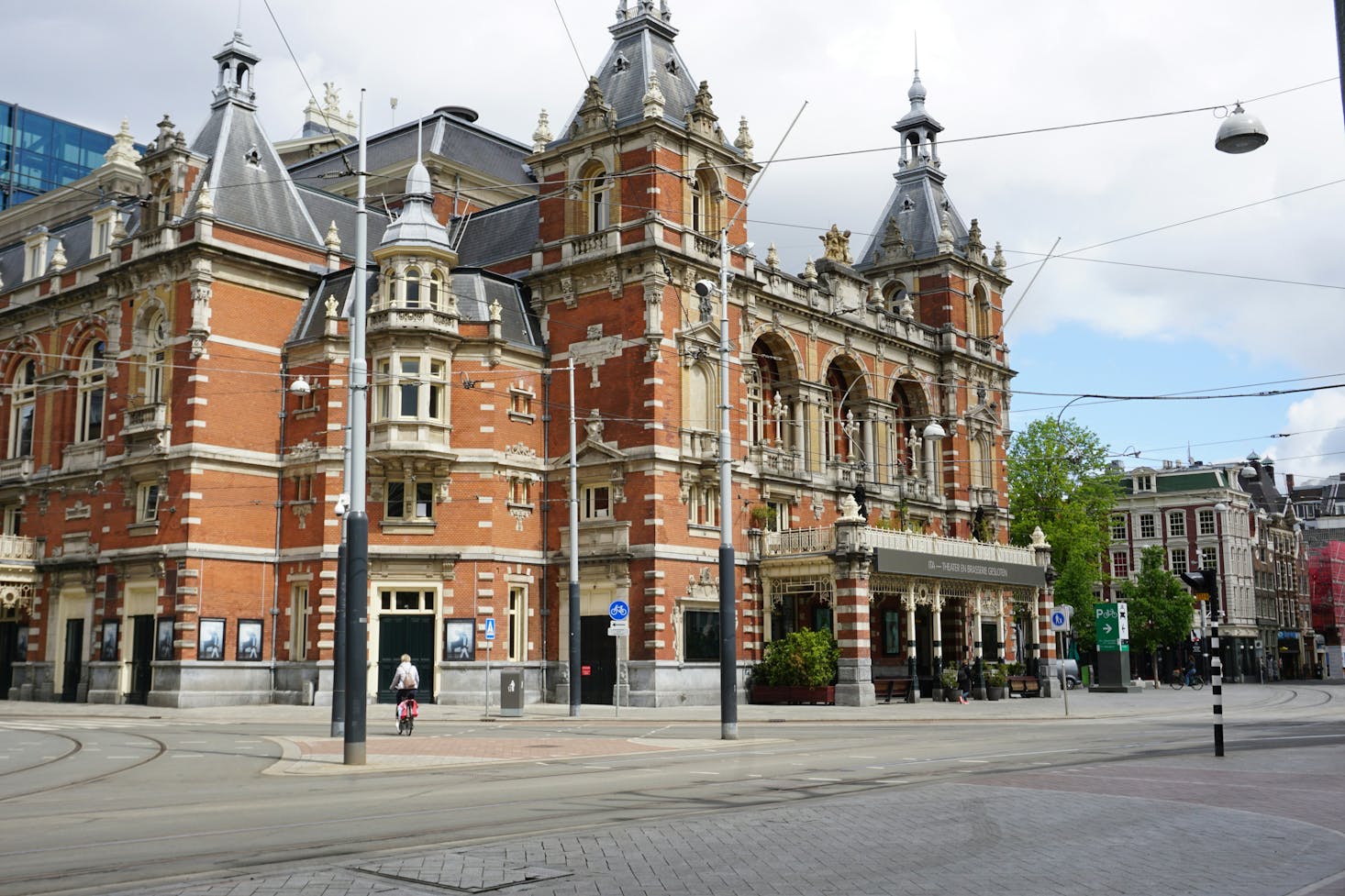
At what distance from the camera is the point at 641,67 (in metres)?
43.6

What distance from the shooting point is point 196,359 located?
1565 inches

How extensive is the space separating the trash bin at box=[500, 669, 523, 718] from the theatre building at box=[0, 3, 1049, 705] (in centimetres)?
472

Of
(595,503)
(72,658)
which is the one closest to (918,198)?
(595,503)

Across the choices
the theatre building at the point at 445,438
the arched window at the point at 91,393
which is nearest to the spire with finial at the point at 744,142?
the theatre building at the point at 445,438

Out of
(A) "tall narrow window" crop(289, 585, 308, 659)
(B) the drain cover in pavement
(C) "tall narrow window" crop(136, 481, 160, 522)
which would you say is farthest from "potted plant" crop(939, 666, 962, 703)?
(B) the drain cover in pavement

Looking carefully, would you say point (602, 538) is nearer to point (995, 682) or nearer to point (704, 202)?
point (704, 202)

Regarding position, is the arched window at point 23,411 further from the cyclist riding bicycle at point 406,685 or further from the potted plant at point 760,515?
the cyclist riding bicycle at point 406,685

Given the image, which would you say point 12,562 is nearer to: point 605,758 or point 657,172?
point 657,172

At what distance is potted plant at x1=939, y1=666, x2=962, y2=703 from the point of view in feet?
142

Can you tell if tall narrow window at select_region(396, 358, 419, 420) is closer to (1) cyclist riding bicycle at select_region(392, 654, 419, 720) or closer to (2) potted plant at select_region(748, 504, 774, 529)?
(2) potted plant at select_region(748, 504, 774, 529)

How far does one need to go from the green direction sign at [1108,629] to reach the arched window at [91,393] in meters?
38.9

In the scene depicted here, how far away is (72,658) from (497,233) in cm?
2156

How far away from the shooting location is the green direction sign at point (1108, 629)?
165 ft

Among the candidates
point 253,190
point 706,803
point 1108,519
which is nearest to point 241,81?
point 253,190
